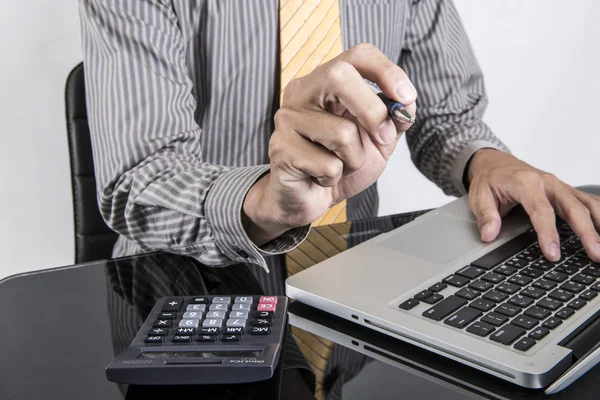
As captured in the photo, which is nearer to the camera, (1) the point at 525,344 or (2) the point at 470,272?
(1) the point at 525,344

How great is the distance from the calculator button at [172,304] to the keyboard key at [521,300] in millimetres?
284

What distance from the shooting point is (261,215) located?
0.72m

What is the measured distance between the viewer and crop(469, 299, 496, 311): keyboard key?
0.56m

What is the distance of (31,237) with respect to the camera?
4.95 feet

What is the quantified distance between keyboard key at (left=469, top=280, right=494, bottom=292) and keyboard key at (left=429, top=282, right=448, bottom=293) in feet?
0.08

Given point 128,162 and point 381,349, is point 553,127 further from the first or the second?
point 381,349

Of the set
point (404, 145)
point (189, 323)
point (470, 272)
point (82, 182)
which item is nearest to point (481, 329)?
point (470, 272)

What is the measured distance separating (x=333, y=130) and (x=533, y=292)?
0.23 m

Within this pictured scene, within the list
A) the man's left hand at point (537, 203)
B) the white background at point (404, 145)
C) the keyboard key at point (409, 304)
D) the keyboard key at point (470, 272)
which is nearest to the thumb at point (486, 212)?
the man's left hand at point (537, 203)

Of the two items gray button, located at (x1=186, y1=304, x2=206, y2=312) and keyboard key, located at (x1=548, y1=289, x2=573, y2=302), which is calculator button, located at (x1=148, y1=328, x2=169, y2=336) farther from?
keyboard key, located at (x1=548, y1=289, x2=573, y2=302)

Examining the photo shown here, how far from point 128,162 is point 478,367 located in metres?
0.52

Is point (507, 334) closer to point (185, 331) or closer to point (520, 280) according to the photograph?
point (520, 280)

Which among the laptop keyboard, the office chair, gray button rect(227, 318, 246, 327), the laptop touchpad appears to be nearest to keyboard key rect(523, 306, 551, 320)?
the laptop keyboard

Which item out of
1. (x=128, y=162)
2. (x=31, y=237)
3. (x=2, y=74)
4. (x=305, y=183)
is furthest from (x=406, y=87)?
(x=31, y=237)
